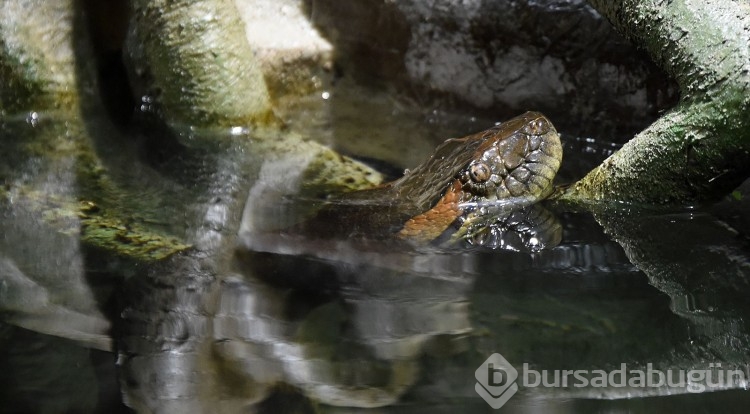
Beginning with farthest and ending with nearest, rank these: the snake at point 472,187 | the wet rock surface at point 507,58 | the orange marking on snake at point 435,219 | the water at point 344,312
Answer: the wet rock surface at point 507,58 → the snake at point 472,187 → the orange marking on snake at point 435,219 → the water at point 344,312

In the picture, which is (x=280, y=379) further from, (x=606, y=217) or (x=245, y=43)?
(x=245, y=43)

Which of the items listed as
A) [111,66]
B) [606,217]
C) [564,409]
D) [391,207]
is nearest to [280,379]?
[564,409]

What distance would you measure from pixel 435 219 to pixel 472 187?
244 millimetres

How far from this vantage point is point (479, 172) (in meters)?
3.16

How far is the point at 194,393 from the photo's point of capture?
6.23 feet

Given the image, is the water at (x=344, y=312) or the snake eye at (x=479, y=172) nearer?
the water at (x=344, y=312)

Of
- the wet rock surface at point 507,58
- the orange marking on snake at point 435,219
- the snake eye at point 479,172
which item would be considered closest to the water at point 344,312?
the orange marking on snake at point 435,219

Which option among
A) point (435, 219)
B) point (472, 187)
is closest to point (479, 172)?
point (472, 187)

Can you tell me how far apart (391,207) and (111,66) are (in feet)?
8.63

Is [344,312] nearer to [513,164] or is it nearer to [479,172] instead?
[479,172]

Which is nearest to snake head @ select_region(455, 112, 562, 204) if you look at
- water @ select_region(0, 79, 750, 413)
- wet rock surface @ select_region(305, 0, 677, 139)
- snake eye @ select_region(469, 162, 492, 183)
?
snake eye @ select_region(469, 162, 492, 183)

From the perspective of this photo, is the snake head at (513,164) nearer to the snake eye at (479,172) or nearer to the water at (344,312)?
the snake eye at (479,172)

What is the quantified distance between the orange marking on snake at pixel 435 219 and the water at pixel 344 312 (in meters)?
0.14

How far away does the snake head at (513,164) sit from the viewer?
3170 millimetres
